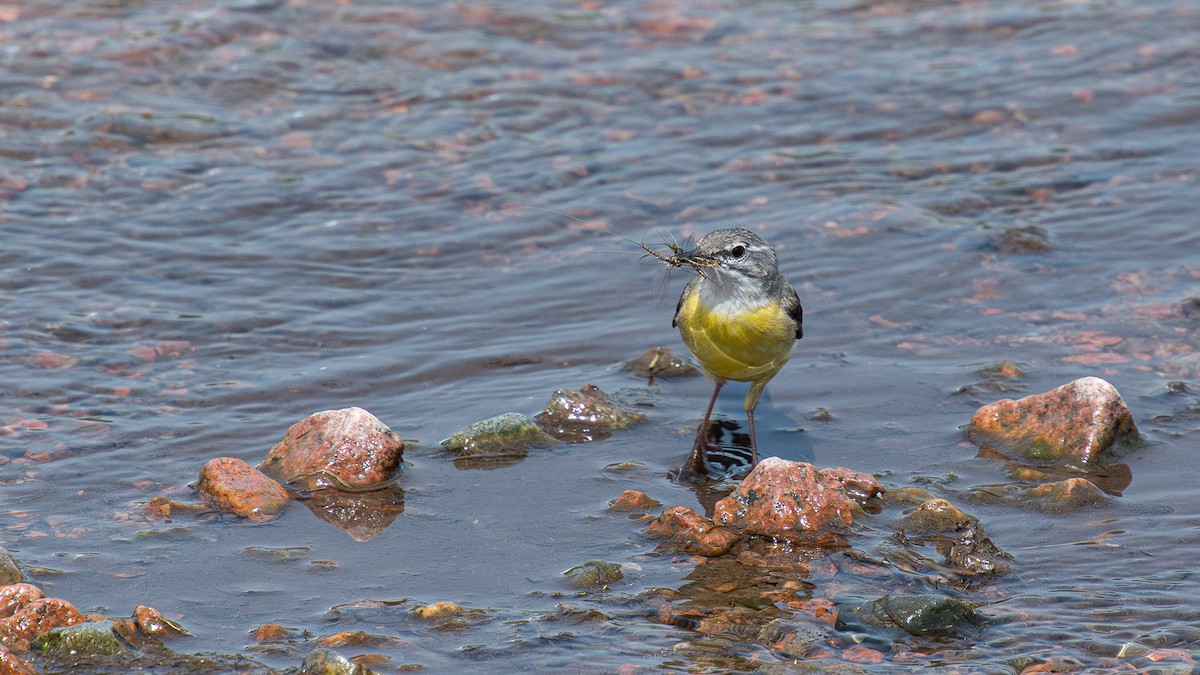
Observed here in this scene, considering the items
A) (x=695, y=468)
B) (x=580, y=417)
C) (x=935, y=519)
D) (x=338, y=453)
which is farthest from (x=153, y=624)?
(x=935, y=519)

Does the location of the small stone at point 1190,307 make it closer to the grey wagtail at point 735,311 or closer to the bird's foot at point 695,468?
the grey wagtail at point 735,311

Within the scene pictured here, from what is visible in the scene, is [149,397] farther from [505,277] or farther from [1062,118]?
[1062,118]

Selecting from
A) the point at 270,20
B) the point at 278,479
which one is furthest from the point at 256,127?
the point at 278,479

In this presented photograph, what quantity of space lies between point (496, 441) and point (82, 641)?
2.99 m

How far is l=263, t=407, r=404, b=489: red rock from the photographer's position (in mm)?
7297

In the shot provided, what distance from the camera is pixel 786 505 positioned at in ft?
22.2

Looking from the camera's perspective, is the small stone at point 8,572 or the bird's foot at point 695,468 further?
the bird's foot at point 695,468

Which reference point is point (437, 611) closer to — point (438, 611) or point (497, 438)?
point (438, 611)

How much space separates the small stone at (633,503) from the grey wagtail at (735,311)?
0.67m

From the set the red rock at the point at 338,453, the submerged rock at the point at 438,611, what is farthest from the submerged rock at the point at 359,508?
the submerged rock at the point at 438,611

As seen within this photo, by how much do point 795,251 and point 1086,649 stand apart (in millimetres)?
6157

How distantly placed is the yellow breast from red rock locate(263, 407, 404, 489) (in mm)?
1949

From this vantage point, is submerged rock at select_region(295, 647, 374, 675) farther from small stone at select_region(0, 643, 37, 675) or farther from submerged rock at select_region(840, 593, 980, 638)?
submerged rock at select_region(840, 593, 980, 638)

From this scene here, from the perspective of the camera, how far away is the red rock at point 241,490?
6.94 m
